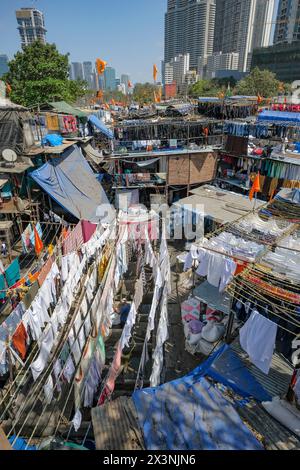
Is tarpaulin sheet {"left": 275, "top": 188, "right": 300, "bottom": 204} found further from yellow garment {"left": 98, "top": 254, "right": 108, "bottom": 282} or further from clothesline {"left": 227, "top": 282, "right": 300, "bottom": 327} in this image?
yellow garment {"left": 98, "top": 254, "right": 108, "bottom": 282}

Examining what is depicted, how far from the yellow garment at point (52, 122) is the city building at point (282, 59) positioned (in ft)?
306

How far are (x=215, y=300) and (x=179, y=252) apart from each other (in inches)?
311

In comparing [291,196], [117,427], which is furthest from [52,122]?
[117,427]

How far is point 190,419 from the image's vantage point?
628 cm

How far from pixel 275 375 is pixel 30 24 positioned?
145688 mm

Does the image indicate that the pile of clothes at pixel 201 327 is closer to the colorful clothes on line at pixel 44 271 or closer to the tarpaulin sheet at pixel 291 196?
the colorful clothes on line at pixel 44 271

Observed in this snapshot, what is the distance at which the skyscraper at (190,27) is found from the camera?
5664 inches

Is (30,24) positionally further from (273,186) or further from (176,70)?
(273,186)

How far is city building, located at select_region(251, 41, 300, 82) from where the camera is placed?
88938mm

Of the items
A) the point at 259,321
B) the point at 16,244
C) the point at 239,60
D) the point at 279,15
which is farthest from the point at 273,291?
the point at 239,60

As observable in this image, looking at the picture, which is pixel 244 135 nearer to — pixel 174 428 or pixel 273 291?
pixel 273 291
